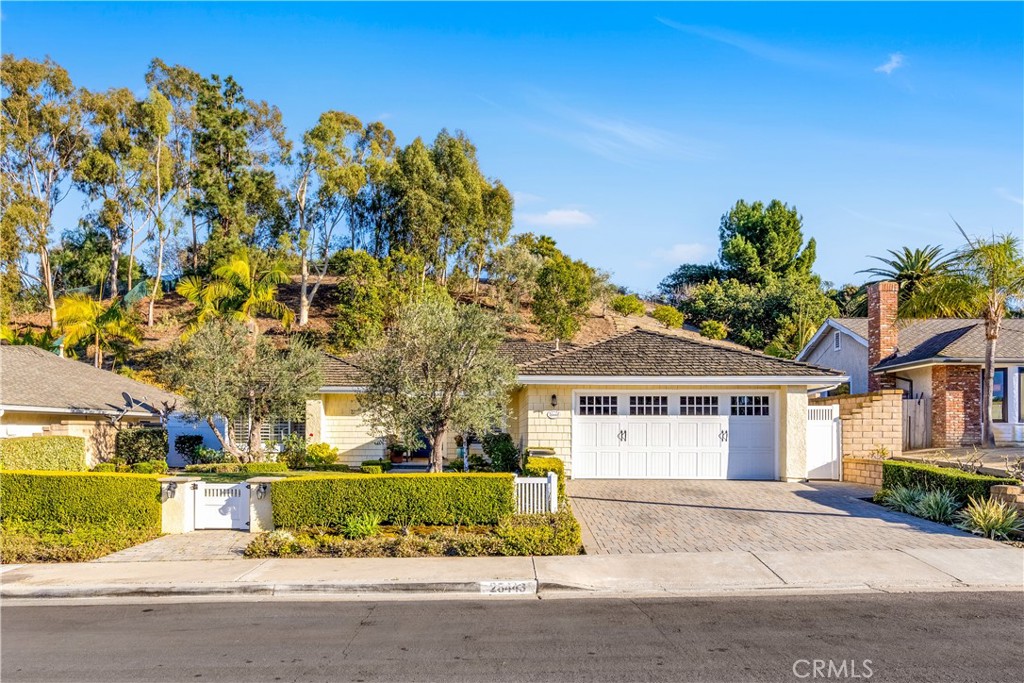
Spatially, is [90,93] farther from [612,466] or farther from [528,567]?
[528,567]

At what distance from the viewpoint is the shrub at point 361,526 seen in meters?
12.5

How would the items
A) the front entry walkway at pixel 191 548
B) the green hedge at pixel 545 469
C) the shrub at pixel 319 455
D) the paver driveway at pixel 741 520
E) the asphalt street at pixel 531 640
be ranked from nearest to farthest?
the asphalt street at pixel 531 640
the front entry walkway at pixel 191 548
the paver driveway at pixel 741 520
the green hedge at pixel 545 469
the shrub at pixel 319 455

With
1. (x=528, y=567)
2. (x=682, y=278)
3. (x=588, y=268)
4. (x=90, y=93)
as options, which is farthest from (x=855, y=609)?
(x=682, y=278)

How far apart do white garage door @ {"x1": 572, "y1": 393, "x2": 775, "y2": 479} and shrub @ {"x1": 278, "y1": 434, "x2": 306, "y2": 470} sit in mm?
9393

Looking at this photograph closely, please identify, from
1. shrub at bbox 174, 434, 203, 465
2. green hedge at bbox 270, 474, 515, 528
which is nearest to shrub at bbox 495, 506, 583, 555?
green hedge at bbox 270, 474, 515, 528

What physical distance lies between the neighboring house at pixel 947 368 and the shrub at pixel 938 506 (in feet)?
33.9

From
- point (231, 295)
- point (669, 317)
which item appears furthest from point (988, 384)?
point (669, 317)

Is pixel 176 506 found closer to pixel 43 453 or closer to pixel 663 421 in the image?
pixel 43 453

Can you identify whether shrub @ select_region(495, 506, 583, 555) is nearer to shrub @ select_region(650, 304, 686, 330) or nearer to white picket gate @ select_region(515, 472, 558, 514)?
white picket gate @ select_region(515, 472, 558, 514)

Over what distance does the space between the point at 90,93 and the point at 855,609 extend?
44786 mm

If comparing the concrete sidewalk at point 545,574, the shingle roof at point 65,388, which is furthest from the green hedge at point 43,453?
the concrete sidewalk at point 545,574

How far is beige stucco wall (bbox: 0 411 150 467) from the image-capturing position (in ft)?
62.0

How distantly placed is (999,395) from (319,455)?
2213cm

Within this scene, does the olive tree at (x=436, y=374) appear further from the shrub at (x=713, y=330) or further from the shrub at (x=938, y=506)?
the shrub at (x=713, y=330)
